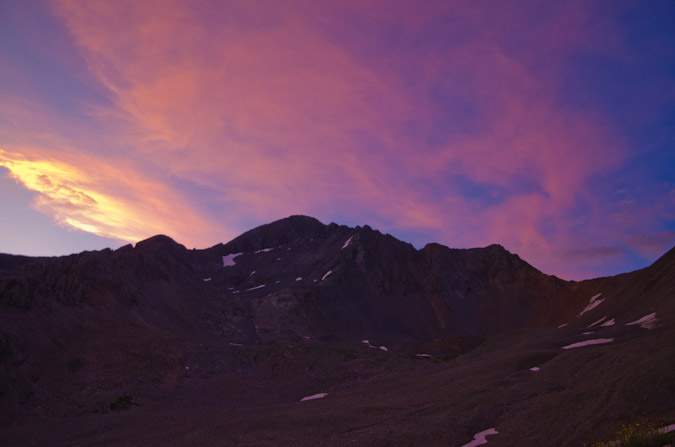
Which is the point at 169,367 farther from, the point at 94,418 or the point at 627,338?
the point at 627,338

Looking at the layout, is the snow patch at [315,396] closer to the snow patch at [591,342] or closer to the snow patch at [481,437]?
the snow patch at [481,437]

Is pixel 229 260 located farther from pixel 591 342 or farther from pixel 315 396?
pixel 591 342

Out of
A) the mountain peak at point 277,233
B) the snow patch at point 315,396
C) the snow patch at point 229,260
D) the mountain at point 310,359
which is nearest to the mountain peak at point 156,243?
the mountain at point 310,359

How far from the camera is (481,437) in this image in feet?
74.7

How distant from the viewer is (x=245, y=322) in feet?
332

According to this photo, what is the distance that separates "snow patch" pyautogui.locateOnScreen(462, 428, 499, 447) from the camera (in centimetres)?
2206

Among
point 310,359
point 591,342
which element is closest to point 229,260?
point 310,359

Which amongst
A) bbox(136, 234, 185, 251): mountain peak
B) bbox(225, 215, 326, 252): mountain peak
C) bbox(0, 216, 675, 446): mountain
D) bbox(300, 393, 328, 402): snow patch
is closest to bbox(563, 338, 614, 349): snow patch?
bbox(0, 216, 675, 446): mountain

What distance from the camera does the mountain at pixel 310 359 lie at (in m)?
25.3

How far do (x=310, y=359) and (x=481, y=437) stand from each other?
37.1 metres

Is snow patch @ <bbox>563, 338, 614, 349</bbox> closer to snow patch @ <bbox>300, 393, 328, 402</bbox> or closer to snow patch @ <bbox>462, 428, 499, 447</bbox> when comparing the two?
snow patch @ <bbox>462, 428, 499, 447</bbox>

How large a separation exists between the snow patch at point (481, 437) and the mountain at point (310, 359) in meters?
0.52

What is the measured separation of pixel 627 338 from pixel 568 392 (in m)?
18.1

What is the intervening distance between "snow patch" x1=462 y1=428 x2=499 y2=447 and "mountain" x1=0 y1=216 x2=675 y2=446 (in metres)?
0.52
